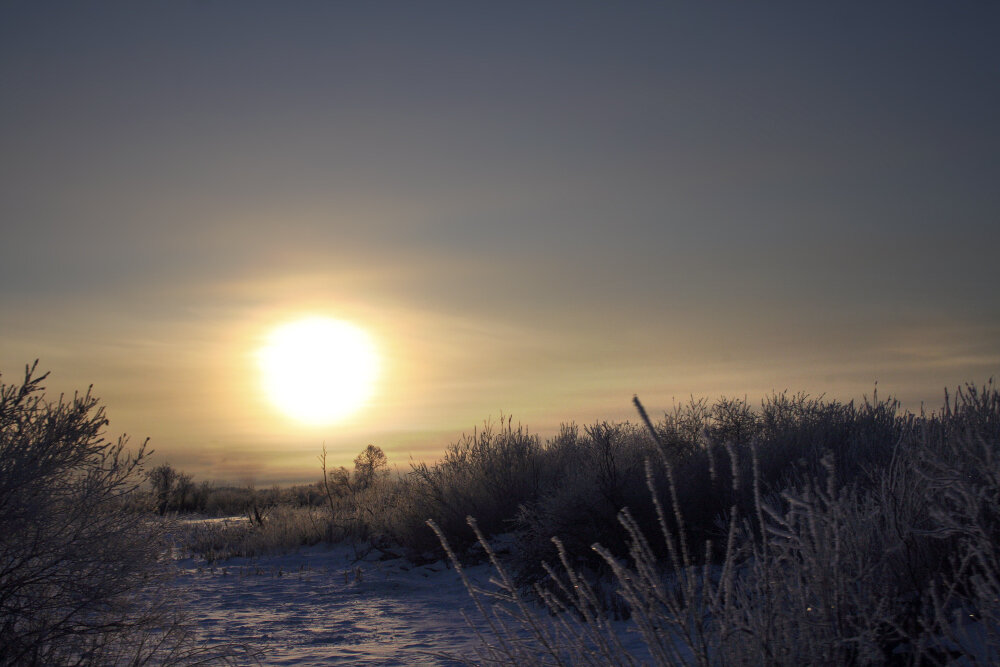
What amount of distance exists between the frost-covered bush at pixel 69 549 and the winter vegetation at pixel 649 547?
12 millimetres

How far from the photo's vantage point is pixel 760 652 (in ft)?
9.96

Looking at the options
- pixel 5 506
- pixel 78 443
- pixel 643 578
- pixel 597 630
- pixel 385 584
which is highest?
pixel 78 443

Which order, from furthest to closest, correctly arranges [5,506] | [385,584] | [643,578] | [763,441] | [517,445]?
[517,445] < [763,441] < [385,584] < [5,506] < [643,578]

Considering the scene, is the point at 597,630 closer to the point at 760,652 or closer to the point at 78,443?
the point at 760,652

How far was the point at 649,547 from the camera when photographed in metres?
6.07

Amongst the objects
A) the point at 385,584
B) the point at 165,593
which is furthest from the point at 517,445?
the point at 165,593

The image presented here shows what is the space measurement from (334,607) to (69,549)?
178 inches

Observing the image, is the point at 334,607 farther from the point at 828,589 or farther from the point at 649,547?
the point at 828,589

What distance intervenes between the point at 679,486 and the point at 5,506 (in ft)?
23.4

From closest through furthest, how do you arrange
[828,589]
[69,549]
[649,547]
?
1. [828,589]
2. [69,549]
3. [649,547]

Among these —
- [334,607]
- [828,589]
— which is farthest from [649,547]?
[334,607]

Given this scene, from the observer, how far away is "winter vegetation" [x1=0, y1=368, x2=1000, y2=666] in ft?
10.1

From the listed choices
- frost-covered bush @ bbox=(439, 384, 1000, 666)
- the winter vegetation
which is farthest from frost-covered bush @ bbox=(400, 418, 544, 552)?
frost-covered bush @ bbox=(439, 384, 1000, 666)

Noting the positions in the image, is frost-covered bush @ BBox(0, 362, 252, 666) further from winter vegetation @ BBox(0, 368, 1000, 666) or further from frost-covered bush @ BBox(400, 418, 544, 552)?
frost-covered bush @ BBox(400, 418, 544, 552)
